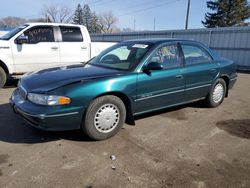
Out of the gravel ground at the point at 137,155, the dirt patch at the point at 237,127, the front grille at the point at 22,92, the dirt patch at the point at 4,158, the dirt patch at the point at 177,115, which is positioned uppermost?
the front grille at the point at 22,92

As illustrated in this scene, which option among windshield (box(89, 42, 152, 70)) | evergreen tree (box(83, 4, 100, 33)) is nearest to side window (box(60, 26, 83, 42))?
windshield (box(89, 42, 152, 70))

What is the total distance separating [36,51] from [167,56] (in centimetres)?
445

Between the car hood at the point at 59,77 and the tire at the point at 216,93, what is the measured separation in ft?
8.37

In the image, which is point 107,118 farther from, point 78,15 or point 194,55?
point 78,15

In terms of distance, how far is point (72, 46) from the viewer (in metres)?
7.83

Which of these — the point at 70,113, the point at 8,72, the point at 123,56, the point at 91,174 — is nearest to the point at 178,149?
the point at 91,174

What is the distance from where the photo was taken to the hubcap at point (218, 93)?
557 cm

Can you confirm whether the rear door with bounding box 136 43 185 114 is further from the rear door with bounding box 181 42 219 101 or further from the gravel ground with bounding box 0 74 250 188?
the gravel ground with bounding box 0 74 250 188

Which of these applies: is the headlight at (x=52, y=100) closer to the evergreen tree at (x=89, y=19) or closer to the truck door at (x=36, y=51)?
the truck door at (x=36, y=51)

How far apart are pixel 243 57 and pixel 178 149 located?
12.1 m

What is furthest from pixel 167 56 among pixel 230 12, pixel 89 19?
pixel 89 19

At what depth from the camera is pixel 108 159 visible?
325cm

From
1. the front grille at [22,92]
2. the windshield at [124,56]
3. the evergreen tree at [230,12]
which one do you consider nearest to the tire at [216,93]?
the windshield at [124,56]

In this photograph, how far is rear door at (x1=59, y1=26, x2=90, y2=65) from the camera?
25.3 ft
